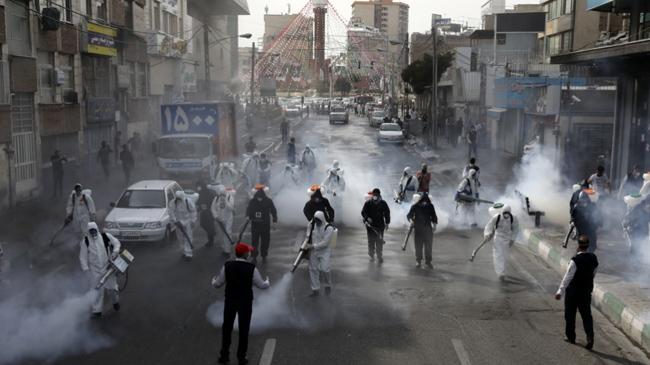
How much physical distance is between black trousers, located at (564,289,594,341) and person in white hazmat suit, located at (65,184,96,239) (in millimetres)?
10808

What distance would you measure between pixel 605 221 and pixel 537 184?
9032 mm

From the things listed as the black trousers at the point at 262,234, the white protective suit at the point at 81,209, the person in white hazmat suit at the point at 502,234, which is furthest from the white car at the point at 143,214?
the person in white hazmat suit at the point at 502,234

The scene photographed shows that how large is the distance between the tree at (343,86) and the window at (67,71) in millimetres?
132709

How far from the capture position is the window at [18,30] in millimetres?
25047

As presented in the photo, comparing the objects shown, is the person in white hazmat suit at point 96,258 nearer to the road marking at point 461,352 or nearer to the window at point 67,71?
the road marking at point 461,352

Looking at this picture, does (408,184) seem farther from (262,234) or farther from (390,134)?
(390,134)

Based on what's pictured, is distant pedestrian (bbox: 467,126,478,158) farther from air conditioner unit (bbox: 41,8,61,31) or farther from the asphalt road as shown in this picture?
the asphalt road

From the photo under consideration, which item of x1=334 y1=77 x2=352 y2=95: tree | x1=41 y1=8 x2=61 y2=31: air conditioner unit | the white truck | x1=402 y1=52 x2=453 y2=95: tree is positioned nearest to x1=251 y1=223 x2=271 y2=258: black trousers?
the white truck

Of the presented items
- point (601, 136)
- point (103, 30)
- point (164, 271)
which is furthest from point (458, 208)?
point (103, 30)

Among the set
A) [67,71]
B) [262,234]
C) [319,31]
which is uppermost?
[319,31]

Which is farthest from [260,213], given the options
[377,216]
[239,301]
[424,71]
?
[424,71]

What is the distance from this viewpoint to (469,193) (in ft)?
62.8

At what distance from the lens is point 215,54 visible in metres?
73.5

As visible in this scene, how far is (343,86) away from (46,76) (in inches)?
5497
